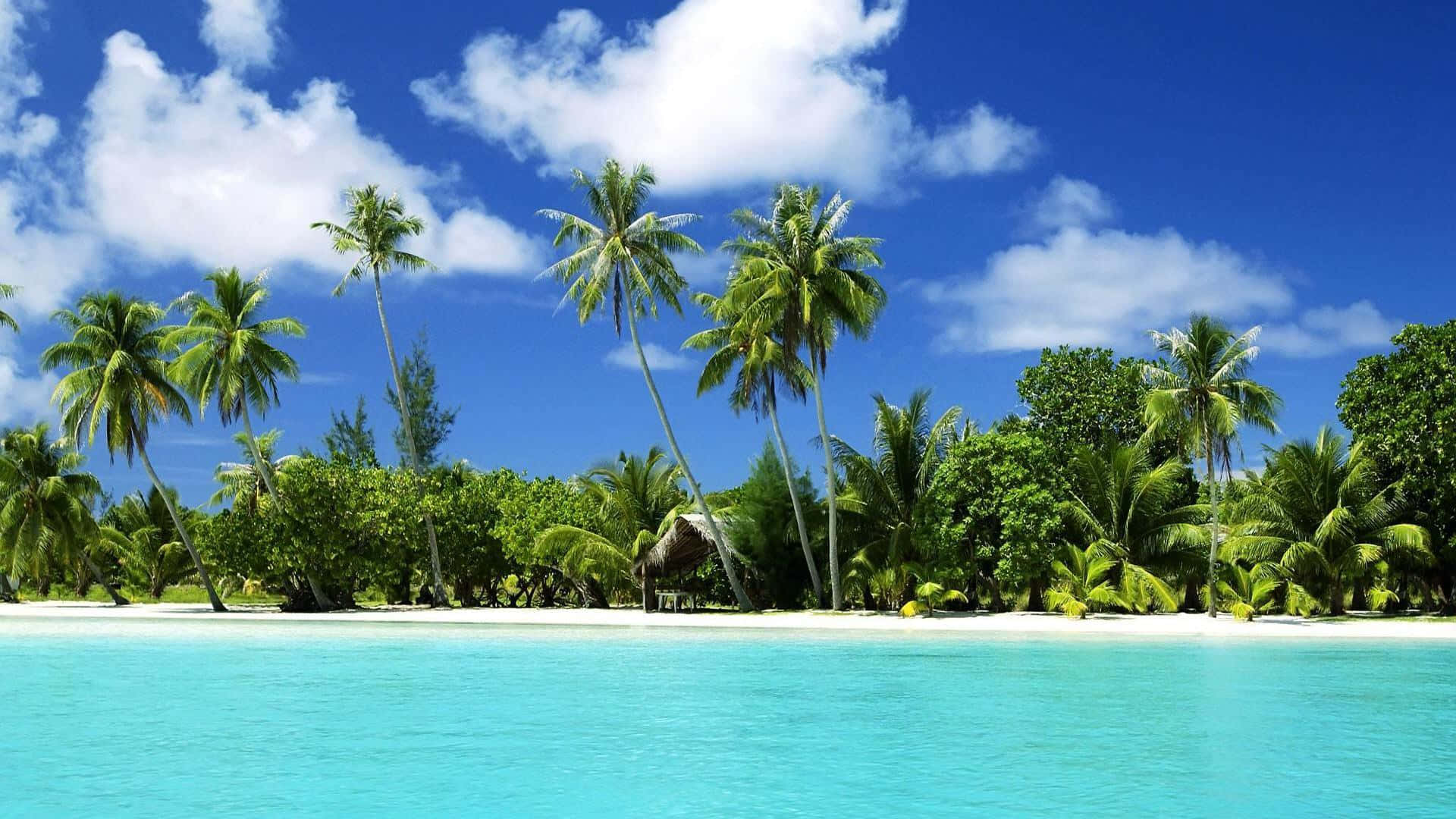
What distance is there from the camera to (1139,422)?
1211 inches

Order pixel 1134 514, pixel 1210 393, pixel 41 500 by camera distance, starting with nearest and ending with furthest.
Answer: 1. pixel 1210 393
2. pixel 1134 514
3. pixel 41 500

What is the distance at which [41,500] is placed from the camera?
32844 millimetres

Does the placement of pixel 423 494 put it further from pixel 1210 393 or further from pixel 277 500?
pixel 1210 393

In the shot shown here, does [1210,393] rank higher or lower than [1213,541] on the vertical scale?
higher

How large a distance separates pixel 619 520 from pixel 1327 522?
52.2 feet

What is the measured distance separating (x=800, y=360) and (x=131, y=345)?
60.0ft

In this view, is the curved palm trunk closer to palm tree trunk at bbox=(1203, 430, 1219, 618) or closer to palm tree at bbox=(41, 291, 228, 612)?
palm tree at bbox=(41, 291, 228, 612)

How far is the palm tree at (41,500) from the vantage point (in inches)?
1287

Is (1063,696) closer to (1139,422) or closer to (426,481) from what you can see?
(1139,422)

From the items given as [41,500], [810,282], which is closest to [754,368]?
[810,282]

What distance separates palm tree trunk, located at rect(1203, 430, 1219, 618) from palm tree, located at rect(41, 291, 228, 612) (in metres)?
25.0

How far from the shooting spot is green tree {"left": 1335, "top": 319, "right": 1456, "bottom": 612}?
23484 millimetres

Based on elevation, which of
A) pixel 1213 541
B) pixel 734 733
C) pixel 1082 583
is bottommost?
pixel 734 733

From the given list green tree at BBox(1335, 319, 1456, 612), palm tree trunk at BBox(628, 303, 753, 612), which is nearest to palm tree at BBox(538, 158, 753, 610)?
palm tree trunk at BBox(628, 303, 753, 612)
